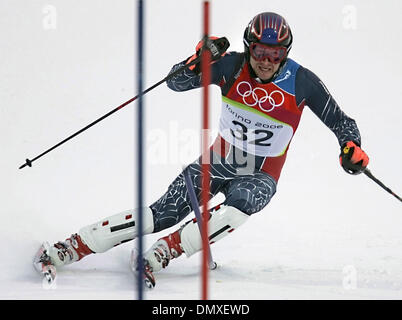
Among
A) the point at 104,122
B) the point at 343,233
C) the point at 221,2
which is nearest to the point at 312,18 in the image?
the point at 221,2

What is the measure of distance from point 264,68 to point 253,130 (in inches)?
11.7

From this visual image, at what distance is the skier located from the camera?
10.2 ft

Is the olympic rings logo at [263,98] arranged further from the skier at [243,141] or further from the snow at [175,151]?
the snow at [175,151]

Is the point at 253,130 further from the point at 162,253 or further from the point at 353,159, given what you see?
the point at 162,253

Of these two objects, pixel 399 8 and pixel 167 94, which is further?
pixel 399 8

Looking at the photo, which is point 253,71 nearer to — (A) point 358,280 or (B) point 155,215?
(B) point 155,215

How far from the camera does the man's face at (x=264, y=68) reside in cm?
311

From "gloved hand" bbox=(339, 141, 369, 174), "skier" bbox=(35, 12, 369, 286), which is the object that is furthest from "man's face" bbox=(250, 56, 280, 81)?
"gloved hand" bbox=(339, 141, 369, 174)

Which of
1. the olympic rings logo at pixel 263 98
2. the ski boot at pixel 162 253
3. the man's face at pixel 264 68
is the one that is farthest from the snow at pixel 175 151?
the man's face at pixel 264 68

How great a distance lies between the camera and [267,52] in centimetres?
307

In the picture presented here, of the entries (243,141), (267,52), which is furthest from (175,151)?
(267,52)

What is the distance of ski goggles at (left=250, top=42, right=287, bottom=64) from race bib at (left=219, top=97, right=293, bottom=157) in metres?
0.25

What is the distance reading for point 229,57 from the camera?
3246 mm
